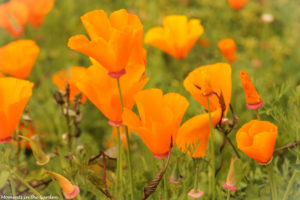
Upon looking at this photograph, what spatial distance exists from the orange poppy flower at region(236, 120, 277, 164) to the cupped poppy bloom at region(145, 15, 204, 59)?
0.45 m

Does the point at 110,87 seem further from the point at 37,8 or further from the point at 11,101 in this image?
the point at 37,8

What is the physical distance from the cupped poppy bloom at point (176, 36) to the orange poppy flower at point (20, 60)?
0.29 m

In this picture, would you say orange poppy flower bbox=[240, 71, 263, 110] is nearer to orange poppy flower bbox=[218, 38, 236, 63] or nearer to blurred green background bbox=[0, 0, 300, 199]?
blurred green background bbox=[0, 0, 300, 199]

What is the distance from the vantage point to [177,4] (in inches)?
81.3

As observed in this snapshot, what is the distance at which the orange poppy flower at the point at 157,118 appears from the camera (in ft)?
1.82

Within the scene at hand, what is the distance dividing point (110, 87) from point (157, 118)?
4.0 inches

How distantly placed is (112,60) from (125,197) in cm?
28

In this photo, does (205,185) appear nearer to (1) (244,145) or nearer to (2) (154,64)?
(1) (244,145)

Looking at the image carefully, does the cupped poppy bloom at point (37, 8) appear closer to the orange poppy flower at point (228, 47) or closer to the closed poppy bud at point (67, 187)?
the orange poppy flower at point (228, 47)

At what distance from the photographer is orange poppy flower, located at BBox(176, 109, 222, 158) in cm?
58

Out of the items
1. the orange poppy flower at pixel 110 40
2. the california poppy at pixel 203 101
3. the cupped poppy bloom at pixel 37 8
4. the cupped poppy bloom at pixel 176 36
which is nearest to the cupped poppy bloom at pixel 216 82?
the california poppy at pixel 203 101

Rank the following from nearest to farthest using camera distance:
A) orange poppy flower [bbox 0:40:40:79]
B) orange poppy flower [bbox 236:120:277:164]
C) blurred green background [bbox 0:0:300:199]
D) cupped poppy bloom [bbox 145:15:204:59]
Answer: orange poppy flower [bbox 236:120:277:164] → orange poppy flower [bbox 0:40:40:79] → cupped poppy bloom [bbox 145:15:204:59] → blurred green background [bbox 0:0:300:199]

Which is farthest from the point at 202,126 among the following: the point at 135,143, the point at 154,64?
the point at 154,64

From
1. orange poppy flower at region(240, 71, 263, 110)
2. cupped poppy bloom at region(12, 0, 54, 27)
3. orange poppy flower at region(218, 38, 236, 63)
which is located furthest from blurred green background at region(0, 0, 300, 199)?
orange poppy flower at region(240, 71, 263, 110)
